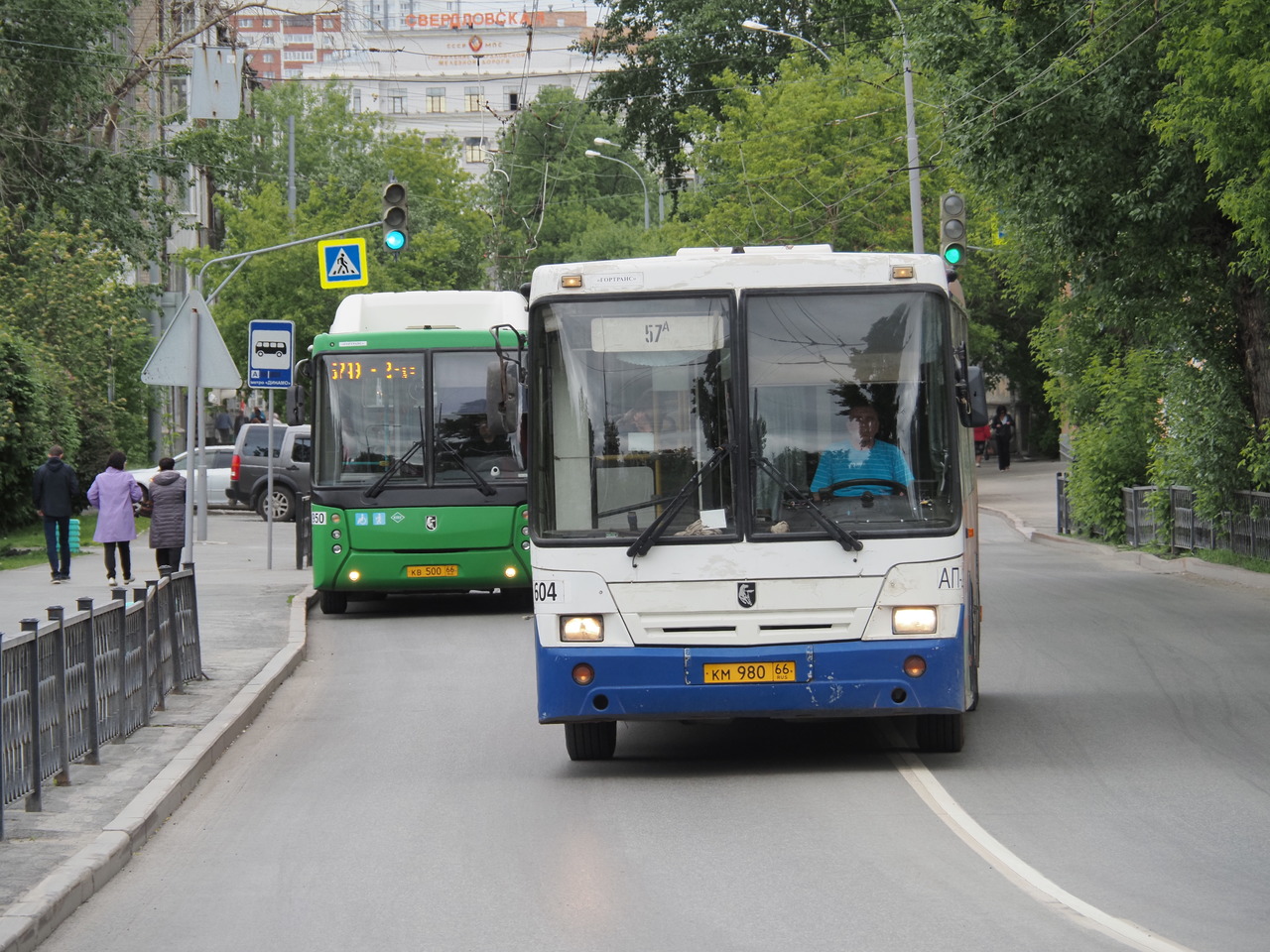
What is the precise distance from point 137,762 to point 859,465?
438 cm

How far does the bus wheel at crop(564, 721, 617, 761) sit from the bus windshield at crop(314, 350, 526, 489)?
31.4 ft

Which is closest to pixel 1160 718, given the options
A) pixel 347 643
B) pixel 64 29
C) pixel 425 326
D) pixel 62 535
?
pixel 347 643

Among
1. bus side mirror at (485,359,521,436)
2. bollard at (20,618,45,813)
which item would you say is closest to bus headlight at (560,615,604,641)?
bus side mirror at (485,359,521,436)

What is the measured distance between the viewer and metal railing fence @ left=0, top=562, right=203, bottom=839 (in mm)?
8742

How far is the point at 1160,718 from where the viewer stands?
39.3 ft

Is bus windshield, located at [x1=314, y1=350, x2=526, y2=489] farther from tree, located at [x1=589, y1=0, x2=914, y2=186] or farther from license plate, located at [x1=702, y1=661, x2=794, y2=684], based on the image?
tree, located at [x1=589, y1=0, x2=914, y2=186]

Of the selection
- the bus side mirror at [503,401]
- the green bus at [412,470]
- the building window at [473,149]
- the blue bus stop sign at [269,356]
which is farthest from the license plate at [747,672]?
the building window at [473,149]

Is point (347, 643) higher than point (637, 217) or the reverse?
the reverse

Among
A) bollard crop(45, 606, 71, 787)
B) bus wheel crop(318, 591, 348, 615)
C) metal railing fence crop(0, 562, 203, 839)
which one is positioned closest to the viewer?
metal railing fence crop(0, 562, 203, 839)

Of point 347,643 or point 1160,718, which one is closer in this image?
point 1160,718

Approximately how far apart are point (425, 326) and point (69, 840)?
43.6ft

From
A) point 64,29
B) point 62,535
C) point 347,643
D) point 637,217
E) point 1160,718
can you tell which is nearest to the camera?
point 1160,718

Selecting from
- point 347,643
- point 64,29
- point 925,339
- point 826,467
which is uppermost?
point 64,29

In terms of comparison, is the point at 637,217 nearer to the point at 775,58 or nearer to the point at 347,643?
the point at 775,58
